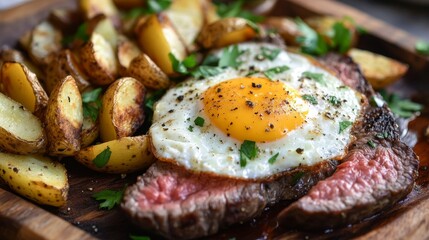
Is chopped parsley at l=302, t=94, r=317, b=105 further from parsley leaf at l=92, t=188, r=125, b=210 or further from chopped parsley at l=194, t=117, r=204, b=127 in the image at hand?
parsley leaf at l=92, t=188, r=125, b=210

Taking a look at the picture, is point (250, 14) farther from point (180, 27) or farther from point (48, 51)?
point (48, 51)

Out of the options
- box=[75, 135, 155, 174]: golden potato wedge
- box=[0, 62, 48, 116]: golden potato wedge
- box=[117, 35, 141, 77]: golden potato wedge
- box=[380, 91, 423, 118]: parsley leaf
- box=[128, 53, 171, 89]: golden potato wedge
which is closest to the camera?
box=[75, 135, 155, 174]: golden potato wedge

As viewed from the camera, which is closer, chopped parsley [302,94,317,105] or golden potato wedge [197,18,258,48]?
chopped parsley [302,94,317,105]

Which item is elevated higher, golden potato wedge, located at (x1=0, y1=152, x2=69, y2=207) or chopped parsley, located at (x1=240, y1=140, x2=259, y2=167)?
golden potato wedge, located at (x1=0, y1=152, x2=69, y2=207)

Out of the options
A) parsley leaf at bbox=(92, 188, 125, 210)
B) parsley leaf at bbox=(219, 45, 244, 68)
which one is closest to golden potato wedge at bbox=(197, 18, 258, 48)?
Answer: parsley leaf at bbox=(219, 45, 244, 68)

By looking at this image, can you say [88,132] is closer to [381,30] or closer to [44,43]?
[44,43]

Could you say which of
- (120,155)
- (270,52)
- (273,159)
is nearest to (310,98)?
(273,159)
